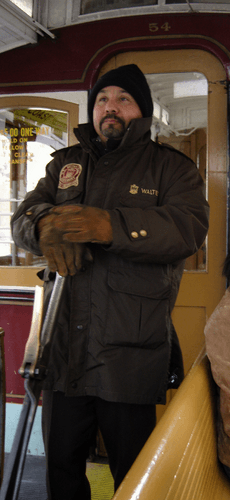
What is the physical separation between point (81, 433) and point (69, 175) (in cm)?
87

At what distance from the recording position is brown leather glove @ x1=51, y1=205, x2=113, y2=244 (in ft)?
3.55

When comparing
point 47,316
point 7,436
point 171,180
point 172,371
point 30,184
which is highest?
point 30,184

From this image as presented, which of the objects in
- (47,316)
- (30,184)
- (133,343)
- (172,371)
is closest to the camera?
(47,316)

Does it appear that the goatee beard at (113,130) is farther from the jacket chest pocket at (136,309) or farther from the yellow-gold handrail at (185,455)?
the yellow-gold handrail at (185,455)

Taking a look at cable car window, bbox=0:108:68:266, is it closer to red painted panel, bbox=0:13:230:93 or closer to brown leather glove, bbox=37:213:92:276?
red painted panel, bbox=0:13:230:93

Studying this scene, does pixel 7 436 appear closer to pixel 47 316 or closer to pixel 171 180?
pixel 47 316

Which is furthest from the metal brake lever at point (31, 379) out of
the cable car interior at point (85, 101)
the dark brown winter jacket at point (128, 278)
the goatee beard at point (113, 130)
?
the cable car interior at point (85, 101)

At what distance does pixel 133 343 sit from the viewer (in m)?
1.22

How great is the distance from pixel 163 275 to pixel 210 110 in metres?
1.38

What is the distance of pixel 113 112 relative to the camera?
141 cm

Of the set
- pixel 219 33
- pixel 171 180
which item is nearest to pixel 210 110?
pixel 219 33

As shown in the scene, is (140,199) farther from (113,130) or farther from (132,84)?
(132,84)

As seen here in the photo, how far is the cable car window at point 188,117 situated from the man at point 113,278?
3.11 feet

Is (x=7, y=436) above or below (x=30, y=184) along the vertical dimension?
below
